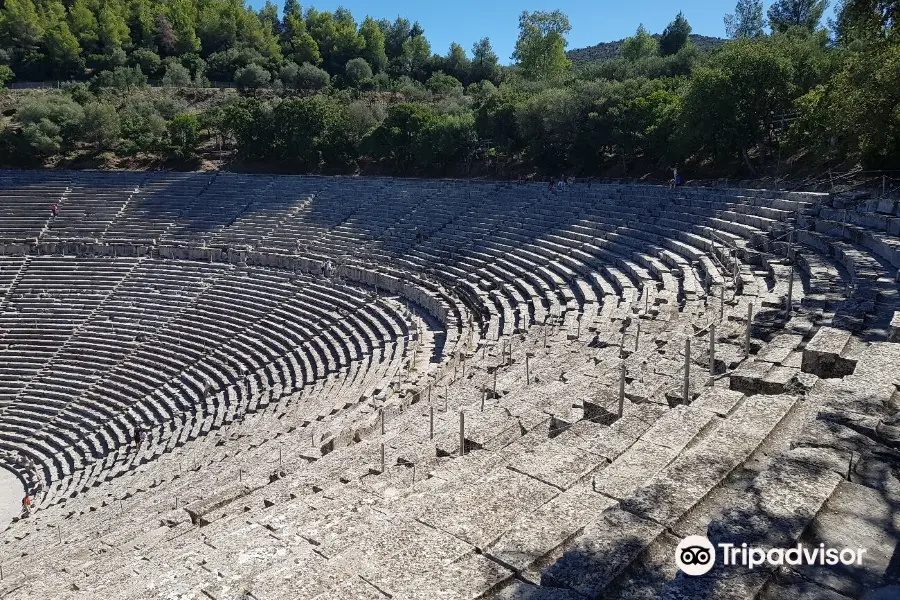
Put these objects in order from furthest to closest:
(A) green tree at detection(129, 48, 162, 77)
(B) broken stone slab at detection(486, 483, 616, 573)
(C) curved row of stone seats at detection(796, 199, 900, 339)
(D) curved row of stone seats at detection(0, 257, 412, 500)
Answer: (A) green tree at detection(129, 48, 162, 77), (D) curved row of stone seats at detection(0, 257, 412, 500), (C) curved row of stone seats at detection(796, 199, 900, 339), (B) broken stone slab at detection(486, 483, 616, 573)

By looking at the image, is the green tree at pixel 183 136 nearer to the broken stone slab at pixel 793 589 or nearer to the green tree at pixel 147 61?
the green tree at pixel 147 61

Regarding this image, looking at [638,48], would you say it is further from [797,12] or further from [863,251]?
[863,251]

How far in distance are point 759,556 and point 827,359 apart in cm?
406

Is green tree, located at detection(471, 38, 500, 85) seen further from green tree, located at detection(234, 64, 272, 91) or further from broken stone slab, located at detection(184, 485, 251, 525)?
broken stone slab, located at detection(184, 485, 251, 525)

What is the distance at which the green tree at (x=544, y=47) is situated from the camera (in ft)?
171

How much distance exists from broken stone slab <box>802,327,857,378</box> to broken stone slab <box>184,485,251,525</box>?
7.24 meters

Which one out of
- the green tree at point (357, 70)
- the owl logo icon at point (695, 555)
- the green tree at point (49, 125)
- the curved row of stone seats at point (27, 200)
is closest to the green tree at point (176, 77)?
the green tree at point (49, 125)

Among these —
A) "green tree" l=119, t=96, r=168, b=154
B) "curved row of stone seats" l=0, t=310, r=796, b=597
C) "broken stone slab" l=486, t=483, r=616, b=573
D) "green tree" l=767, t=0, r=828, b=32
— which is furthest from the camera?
"green tree" l=767, t=0, r=828, b=32

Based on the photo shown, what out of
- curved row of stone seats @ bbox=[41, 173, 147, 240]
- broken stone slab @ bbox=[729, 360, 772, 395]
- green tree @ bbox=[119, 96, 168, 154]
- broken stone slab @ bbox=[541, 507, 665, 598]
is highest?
green tree @ bbox=[119, 96, 168, 154]

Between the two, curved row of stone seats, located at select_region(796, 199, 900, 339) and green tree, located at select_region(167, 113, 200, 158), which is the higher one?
green tree, located at select_region(167, 113, 200, 158)

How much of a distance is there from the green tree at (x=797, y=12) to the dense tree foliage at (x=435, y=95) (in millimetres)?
171

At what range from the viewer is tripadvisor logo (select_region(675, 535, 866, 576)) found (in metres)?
3.54

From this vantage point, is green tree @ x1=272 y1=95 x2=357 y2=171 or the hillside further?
the hillside

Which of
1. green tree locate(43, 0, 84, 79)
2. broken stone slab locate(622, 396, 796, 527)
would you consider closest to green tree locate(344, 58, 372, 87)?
green tree locate(43, 0, 84, 79)
